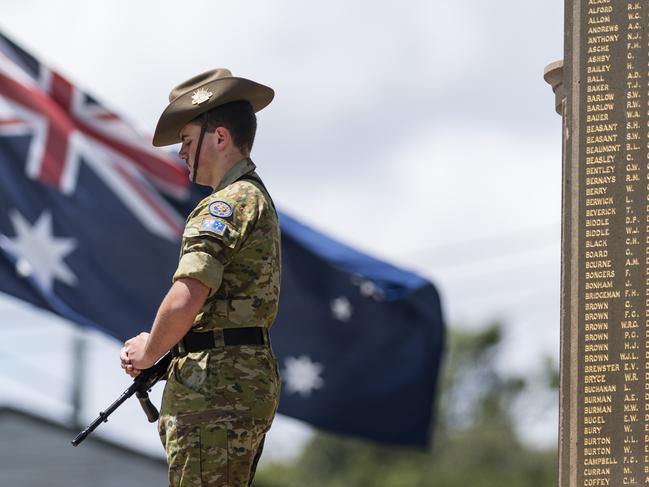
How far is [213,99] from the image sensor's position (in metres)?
5.52

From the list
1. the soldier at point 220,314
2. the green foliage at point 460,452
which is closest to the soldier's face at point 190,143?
the soldier at point 220,314

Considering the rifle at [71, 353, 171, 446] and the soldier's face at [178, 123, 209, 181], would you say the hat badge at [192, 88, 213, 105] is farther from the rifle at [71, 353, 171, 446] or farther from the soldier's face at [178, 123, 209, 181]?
the rifle at [71, 353, 171, 446]

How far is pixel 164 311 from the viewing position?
521cm

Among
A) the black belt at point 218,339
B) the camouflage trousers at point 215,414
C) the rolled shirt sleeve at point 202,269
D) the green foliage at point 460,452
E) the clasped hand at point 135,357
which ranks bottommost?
the camouflage trousers at point 215,414

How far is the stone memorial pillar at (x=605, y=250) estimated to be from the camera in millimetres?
7340

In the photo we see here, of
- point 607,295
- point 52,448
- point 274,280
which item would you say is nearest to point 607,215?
point 607,295

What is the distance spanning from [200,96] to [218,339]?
2.64ft

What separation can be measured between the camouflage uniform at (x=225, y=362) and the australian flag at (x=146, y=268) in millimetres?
5970

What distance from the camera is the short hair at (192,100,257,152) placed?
5.52 metres

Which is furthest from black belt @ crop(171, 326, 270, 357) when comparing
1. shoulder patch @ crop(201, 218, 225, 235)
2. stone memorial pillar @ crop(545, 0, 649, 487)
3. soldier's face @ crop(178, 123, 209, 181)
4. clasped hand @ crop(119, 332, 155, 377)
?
stone memorial pillar @ crop(545, 0, 649, 487)

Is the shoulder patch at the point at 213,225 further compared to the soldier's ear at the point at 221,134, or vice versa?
the soldier's ear at the point at 221,134

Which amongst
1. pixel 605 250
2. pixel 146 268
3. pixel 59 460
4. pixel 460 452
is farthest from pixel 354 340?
pixel 460 452

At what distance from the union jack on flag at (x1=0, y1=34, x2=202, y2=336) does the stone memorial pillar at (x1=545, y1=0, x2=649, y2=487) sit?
4.75m

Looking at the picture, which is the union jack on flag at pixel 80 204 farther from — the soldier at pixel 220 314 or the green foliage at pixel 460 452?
the green foliage at pixel 460 452
